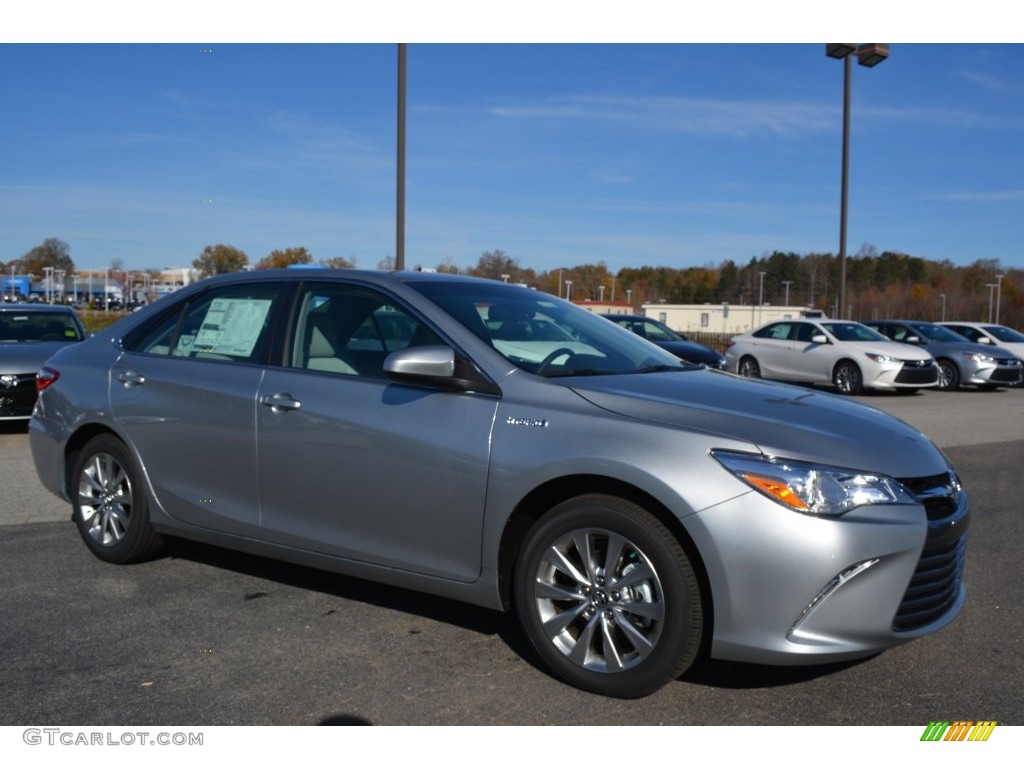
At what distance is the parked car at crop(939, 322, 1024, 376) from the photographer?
2341cm

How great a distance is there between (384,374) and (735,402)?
155 cm

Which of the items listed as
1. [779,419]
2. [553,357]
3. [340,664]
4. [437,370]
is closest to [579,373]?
[553,357]

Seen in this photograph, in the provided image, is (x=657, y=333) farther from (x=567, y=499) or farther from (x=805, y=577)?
(x=805, y=577)

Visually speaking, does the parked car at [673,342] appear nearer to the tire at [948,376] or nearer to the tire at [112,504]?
the tire at [948,376]

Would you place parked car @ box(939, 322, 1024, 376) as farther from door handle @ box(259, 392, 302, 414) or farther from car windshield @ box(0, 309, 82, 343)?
door handle @ box(259, 392, 302, 414)

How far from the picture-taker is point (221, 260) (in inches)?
1172

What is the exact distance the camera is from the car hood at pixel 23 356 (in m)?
10.8

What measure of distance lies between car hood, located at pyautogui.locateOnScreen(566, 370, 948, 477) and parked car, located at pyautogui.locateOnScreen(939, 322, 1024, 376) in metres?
21.3

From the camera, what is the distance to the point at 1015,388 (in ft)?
74.7

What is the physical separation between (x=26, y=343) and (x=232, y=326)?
25.2 ft

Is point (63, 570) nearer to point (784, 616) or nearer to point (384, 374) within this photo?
point (384, 374)

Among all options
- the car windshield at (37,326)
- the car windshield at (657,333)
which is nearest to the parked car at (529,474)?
the car windshield at (37,326)
